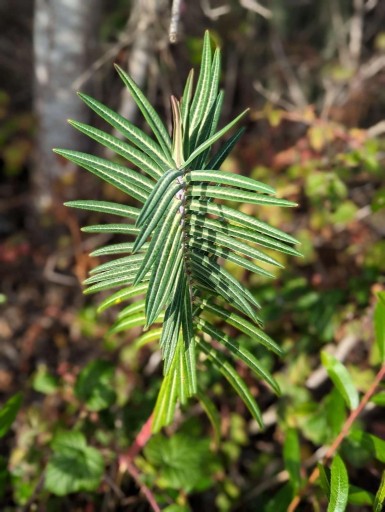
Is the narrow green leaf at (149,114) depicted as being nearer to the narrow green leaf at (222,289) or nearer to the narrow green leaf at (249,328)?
the narrow green leaf at (222,289)

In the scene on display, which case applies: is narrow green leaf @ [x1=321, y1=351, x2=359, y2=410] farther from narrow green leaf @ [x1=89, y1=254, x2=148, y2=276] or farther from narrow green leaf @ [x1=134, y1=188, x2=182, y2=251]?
narrow green leaf @ [x1=134, y1=188, x2=182, y2=251]

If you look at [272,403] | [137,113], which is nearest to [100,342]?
[272,403]

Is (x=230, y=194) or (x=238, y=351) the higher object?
(x=230, y=194)

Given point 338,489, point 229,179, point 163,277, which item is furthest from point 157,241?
point 338,489

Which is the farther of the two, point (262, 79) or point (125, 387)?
point (262, 79)

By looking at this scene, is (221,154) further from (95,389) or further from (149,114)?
(95,389)

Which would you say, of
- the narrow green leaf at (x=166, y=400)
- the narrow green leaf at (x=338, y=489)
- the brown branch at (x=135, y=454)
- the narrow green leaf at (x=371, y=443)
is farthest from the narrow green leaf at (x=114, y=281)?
the narrow green leaf at (x=371, y=443)

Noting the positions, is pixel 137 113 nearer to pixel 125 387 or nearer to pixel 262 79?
pixel 262 79
